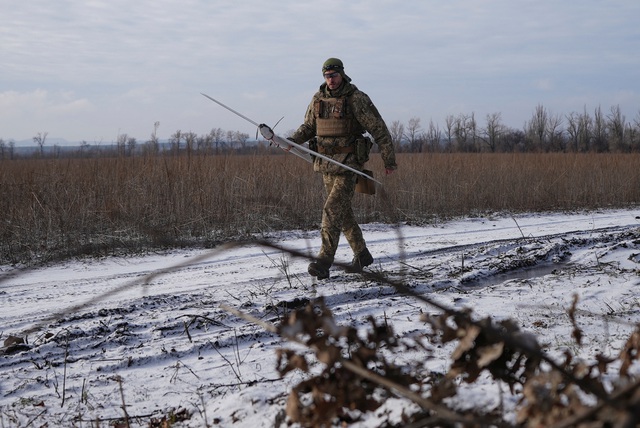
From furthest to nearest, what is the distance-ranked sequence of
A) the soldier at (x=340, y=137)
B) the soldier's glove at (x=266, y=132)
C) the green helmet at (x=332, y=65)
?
the soldier's glove at (x=266, y=132), the soldier at (x=340, y=137), the green helmet at (x=332, y=65)

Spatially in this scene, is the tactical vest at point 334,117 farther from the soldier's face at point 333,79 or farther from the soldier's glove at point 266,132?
the soldier's glove at point 266,132

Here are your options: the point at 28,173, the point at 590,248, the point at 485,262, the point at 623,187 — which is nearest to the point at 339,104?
the point at 485,262

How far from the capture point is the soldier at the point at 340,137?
586cm

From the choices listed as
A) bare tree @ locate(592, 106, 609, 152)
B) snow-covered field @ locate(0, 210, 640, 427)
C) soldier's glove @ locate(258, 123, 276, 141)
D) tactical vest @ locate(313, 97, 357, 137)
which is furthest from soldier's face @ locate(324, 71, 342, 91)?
bare tree @ locate(592, 106, 609, 152)

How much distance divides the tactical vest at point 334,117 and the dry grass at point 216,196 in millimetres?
1299

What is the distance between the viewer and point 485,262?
21.2 feet

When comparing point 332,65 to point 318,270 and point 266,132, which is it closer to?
point 266,132

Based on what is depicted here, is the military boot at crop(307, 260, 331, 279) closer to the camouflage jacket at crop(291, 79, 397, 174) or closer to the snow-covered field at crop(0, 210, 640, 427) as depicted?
the snow-covered field at crop(0, 210, 640, 427)

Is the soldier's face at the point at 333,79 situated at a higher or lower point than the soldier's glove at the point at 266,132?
higher

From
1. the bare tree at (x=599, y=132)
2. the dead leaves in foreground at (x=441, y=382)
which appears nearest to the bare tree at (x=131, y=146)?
the dead leaves in foreground at (x=441, y=382)

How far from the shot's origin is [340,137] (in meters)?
5.93

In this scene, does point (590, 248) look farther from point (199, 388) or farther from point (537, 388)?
point (537, 388)

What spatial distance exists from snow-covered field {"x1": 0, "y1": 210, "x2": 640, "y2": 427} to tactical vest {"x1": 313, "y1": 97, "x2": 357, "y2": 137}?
1246 millimetres

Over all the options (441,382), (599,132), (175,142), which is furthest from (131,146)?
(599,132)
